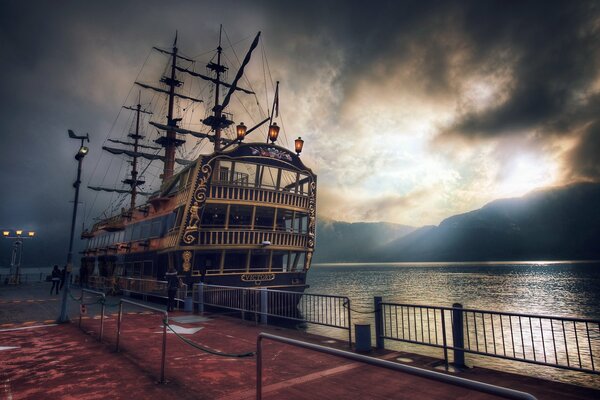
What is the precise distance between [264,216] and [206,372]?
1926 centimetres

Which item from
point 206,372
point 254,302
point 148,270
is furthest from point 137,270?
point 206,372

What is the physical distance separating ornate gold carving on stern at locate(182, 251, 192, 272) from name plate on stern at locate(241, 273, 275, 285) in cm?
341

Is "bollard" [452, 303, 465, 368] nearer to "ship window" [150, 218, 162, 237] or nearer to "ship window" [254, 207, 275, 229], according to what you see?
"ship window" [254, 207, 275, 229]

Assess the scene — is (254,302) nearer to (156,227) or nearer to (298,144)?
(298,144)

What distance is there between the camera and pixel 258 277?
69.4 ft

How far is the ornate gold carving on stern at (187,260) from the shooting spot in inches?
740

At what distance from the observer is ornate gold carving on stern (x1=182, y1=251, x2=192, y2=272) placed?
1880cm

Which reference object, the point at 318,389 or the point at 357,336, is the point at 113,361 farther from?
the point at 357,336

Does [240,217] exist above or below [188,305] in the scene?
above

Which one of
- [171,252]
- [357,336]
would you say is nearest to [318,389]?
[357,336]

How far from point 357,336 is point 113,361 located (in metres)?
5.24

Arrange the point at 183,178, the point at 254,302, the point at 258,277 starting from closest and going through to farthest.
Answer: the point at 254,302, the point at 258,277, the point at 183,178

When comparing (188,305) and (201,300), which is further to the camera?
(188,305)

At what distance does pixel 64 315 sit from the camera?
11438mm
